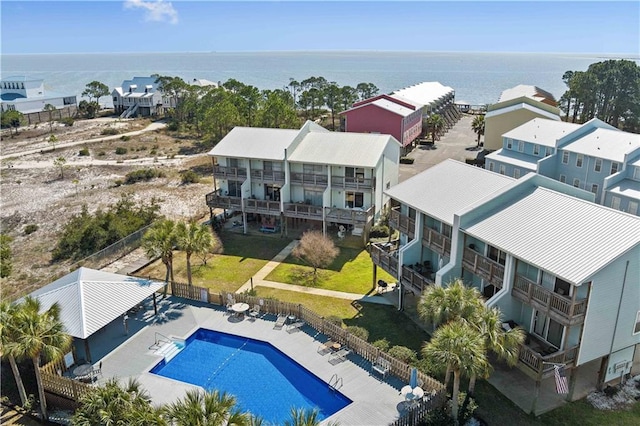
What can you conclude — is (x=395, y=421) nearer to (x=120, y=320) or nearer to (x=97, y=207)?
(x=120, y=320)

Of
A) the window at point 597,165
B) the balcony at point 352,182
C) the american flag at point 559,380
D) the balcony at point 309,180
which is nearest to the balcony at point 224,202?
the balcony at point 309,180

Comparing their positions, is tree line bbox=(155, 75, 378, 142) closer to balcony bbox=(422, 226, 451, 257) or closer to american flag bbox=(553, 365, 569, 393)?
balcony bbox=(422, 226, 451, 257)

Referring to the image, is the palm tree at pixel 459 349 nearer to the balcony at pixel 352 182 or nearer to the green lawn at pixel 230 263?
the green lawn at pixel 230 263

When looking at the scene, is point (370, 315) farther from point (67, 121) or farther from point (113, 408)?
point (67, 121)

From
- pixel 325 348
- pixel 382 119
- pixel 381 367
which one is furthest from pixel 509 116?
pixel 381 367

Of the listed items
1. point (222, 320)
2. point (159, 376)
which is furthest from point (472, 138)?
point (159, 376)

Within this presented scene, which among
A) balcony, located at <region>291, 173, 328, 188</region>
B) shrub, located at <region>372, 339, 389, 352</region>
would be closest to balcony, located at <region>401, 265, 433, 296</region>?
shrub, located at <region>372, 339, 389, 352</region>
